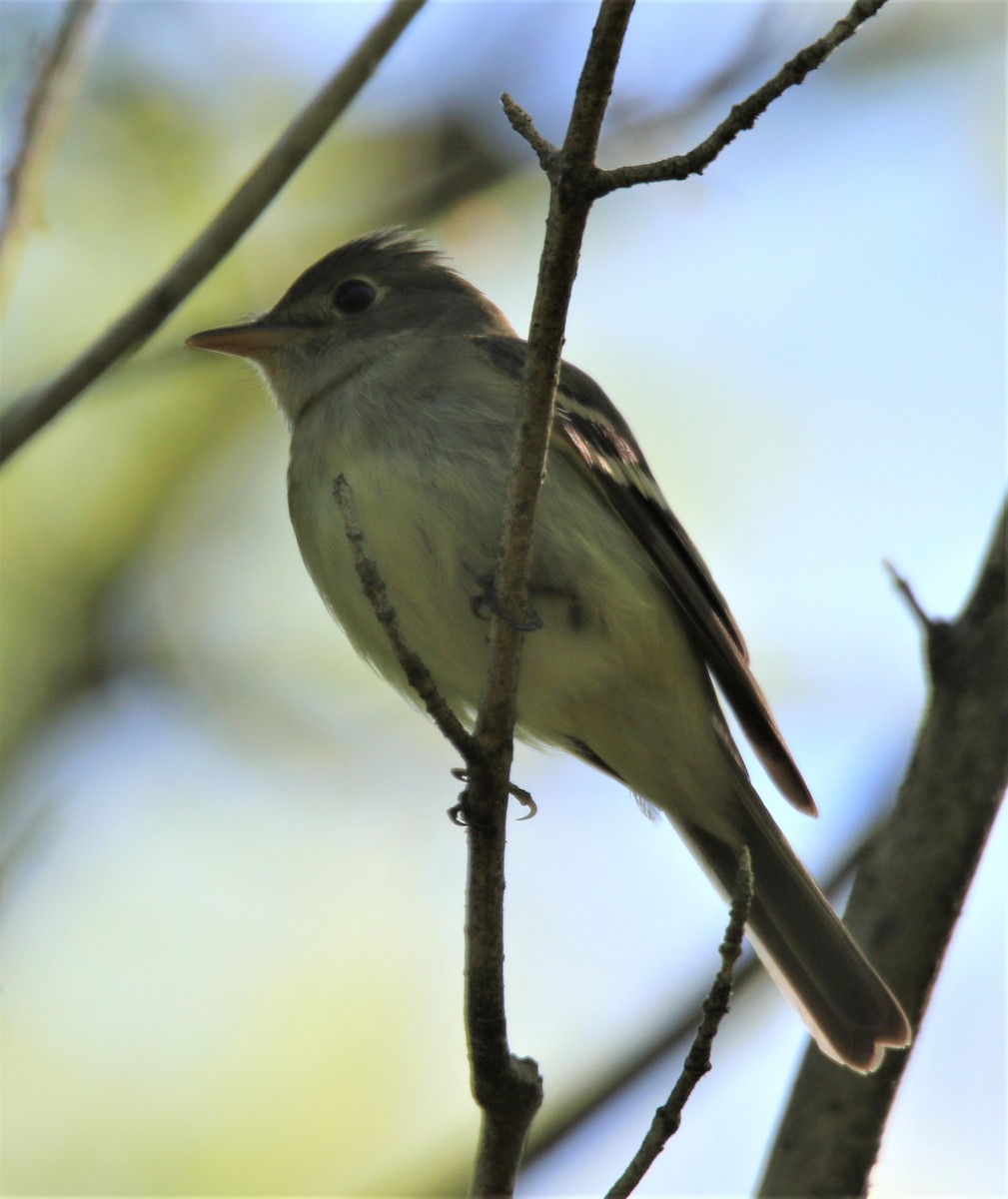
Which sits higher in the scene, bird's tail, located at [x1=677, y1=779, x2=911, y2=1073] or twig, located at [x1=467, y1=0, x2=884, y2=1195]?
twig, located at [x1=467, y1=0, x2=884, y2=1195]

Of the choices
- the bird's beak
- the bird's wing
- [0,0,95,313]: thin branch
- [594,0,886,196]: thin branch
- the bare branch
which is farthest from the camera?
the bird's beak

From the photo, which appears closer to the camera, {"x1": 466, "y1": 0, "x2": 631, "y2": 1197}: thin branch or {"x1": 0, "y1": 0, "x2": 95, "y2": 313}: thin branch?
{"x1": 466, "y1": 0, "x2": 631, "y2": 1197}: thin branch

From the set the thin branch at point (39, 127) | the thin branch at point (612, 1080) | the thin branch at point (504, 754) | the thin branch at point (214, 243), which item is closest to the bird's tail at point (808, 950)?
the thin branch at point (612, 1080)

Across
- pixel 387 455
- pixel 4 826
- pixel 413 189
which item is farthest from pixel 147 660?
pixel 387 455

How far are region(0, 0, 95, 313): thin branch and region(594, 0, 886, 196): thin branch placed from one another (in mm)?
1673

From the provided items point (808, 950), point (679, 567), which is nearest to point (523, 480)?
point (679, 567)

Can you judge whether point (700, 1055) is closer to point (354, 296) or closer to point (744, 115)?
point (744, 115)

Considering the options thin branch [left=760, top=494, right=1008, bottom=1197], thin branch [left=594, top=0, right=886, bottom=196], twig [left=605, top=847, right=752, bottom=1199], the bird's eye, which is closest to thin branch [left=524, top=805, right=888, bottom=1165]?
thin branch [left=760, top=494, right=1008, bottom=1197]

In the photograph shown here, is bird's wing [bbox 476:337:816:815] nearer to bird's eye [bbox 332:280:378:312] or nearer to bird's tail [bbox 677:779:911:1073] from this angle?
bird's tail [bbox 677:779:911:1073]

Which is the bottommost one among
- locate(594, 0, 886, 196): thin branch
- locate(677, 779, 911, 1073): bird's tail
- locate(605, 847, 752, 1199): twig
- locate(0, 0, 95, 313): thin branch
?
locate(677, 779, 911, 1073): bird's tail

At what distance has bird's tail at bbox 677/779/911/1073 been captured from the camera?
4559mm

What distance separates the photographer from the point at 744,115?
2.85 m

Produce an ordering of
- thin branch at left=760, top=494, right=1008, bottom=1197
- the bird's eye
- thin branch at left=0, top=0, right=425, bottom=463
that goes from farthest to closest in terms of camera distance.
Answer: the bird's eye
thin branch at left=760, top=494, right=1008, bottom=1197
thin branch at left=0, top=0, right=425, bottom=463

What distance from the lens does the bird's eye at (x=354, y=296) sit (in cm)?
598
